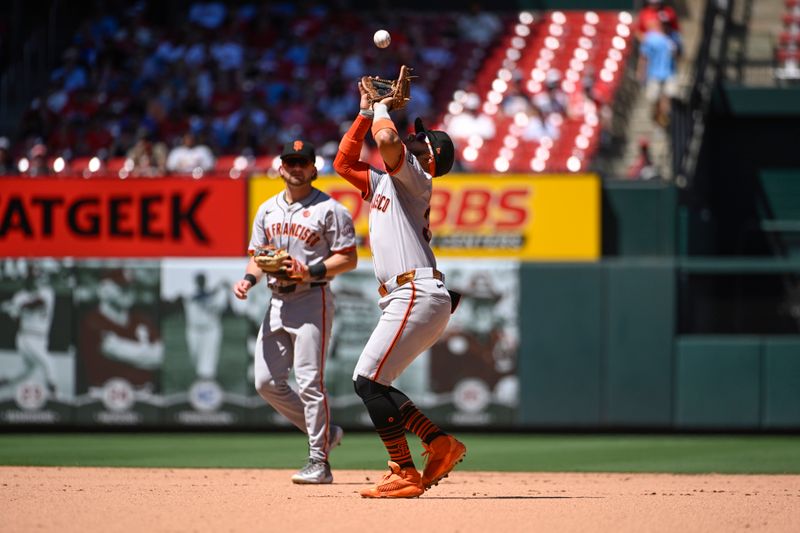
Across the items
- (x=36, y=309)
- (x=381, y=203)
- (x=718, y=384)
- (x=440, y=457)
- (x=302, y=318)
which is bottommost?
(x=718, y=384)

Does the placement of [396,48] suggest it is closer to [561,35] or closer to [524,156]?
[561,35]

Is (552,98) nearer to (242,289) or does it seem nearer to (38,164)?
(38,164)

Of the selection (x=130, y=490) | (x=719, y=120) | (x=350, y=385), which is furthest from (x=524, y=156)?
(x=130, y=490)

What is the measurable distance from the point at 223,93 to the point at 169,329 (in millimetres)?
5941

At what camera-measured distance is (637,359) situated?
14.0 metres

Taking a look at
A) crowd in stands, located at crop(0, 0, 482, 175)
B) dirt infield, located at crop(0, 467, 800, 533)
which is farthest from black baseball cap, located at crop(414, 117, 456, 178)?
crowd in stands, located at crop(0, 0, 482, 175)

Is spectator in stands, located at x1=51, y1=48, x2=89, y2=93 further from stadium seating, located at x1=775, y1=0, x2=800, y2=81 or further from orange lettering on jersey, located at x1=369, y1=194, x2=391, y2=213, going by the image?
orange lettering on jersey, located at x1=369, y1=194, x2=391, y2=213

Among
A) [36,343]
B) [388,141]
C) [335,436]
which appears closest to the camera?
[388,141]

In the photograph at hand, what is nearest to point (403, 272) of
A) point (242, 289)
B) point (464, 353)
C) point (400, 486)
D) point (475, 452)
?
point (400, 486)

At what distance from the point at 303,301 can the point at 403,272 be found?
1.37 metres

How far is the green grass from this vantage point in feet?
34.6

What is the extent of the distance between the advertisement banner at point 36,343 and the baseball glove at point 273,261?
6487 mm

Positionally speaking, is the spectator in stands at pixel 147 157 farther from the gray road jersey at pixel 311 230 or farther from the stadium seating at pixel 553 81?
the gray road jersey at pixel 311 230

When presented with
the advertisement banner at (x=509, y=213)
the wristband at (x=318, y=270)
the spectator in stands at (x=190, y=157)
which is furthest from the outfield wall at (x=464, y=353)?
the wristband at (x=318, y=270)
